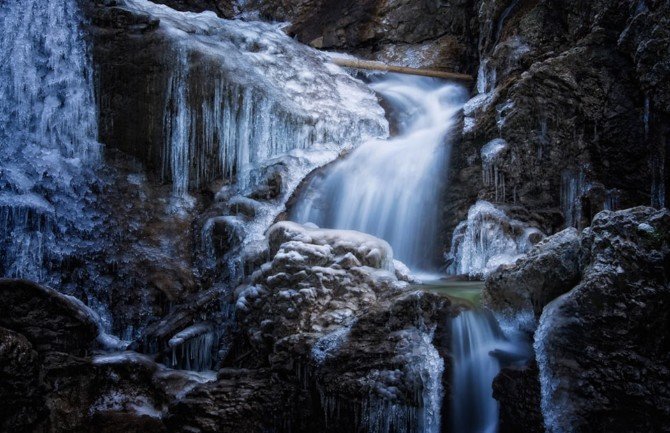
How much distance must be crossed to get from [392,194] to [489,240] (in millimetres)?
2050

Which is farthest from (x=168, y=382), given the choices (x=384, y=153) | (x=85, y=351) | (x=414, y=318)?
(x=384, y=153)

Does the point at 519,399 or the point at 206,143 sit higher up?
the point at 206,143

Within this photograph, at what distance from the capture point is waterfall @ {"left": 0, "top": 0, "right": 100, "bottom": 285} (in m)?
6.82

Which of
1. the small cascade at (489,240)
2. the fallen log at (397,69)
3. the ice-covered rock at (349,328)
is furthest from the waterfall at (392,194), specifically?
the fallen log at (397,69)

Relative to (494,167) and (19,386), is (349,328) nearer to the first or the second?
(19,386)

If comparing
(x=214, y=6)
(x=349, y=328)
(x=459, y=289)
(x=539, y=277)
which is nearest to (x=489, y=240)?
(x=459, y=289)

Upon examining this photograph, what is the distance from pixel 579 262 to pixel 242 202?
17.4 ft

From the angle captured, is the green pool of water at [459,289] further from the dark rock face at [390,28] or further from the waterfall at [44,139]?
the dark rock face at [390,28]

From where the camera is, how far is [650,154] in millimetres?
6277

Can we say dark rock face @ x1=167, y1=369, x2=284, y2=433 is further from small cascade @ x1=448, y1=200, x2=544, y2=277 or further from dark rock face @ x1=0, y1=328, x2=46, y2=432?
small cascade @ x1=448, y1=200, x2=544, y2=277

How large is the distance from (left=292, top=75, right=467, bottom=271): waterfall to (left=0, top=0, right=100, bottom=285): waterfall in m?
3.52

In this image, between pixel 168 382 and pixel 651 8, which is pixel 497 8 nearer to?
pixel 651 8

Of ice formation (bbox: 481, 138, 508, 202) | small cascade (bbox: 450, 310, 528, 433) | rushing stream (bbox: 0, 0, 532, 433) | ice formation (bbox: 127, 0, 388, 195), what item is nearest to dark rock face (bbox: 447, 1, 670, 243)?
ice formation (bbox: 481, 138, 508, 202)

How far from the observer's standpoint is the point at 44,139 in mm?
8227
